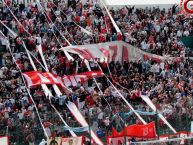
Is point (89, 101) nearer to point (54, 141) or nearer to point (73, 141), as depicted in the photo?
point (73, 141)

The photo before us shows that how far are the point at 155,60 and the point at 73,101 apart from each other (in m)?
8.77

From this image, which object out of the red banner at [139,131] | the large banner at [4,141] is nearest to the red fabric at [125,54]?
the red banner at [139,131]

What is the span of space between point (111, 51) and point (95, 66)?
8.57 feet

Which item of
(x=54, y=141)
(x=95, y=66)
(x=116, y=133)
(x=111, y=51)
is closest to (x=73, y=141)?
(x=54, y=141)

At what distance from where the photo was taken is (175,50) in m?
49.9

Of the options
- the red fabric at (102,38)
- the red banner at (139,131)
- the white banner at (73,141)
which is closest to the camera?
the white banner at (73,141)

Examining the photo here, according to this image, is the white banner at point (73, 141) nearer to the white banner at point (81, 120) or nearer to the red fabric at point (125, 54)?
the white banner at point (81, 120)

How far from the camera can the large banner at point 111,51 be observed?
155ft

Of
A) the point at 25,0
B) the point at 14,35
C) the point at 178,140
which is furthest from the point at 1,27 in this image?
the point at 178,140

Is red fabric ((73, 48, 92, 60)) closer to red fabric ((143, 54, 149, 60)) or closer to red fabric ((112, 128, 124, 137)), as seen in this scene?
red fabric ((143, 54, 149, 60))

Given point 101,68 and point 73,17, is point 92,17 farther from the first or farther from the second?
point 101,68

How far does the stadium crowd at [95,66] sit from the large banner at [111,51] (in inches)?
18.0

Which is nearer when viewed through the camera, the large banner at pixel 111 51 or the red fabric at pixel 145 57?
the large banner at pixel 111 51

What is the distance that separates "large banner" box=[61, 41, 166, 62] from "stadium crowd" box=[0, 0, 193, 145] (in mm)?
458
